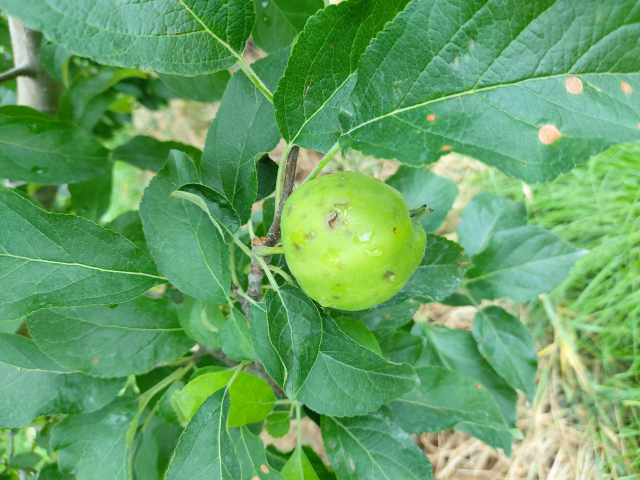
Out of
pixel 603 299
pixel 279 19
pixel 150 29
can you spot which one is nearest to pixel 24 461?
pixel 150 29

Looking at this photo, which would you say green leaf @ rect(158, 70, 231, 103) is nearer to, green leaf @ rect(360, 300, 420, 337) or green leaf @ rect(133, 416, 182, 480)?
green leaf @ rect(360, 300, 420, 337)

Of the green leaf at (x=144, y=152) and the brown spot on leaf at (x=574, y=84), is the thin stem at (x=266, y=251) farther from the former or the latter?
the green leaf at (x=144, y=152)

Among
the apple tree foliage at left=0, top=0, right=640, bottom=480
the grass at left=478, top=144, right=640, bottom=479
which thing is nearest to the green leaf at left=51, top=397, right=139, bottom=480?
the apple tree foliage at left=0, top=0, right=640, bottom=480

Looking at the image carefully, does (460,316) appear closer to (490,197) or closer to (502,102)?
(490,197)

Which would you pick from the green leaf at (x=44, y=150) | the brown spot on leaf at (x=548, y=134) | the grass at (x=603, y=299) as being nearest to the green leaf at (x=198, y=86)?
the green leaf at (x=44, y=150)

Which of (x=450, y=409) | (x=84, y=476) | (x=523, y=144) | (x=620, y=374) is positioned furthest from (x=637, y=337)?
(x=84, y=476)

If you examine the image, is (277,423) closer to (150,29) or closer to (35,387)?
(35,387)
